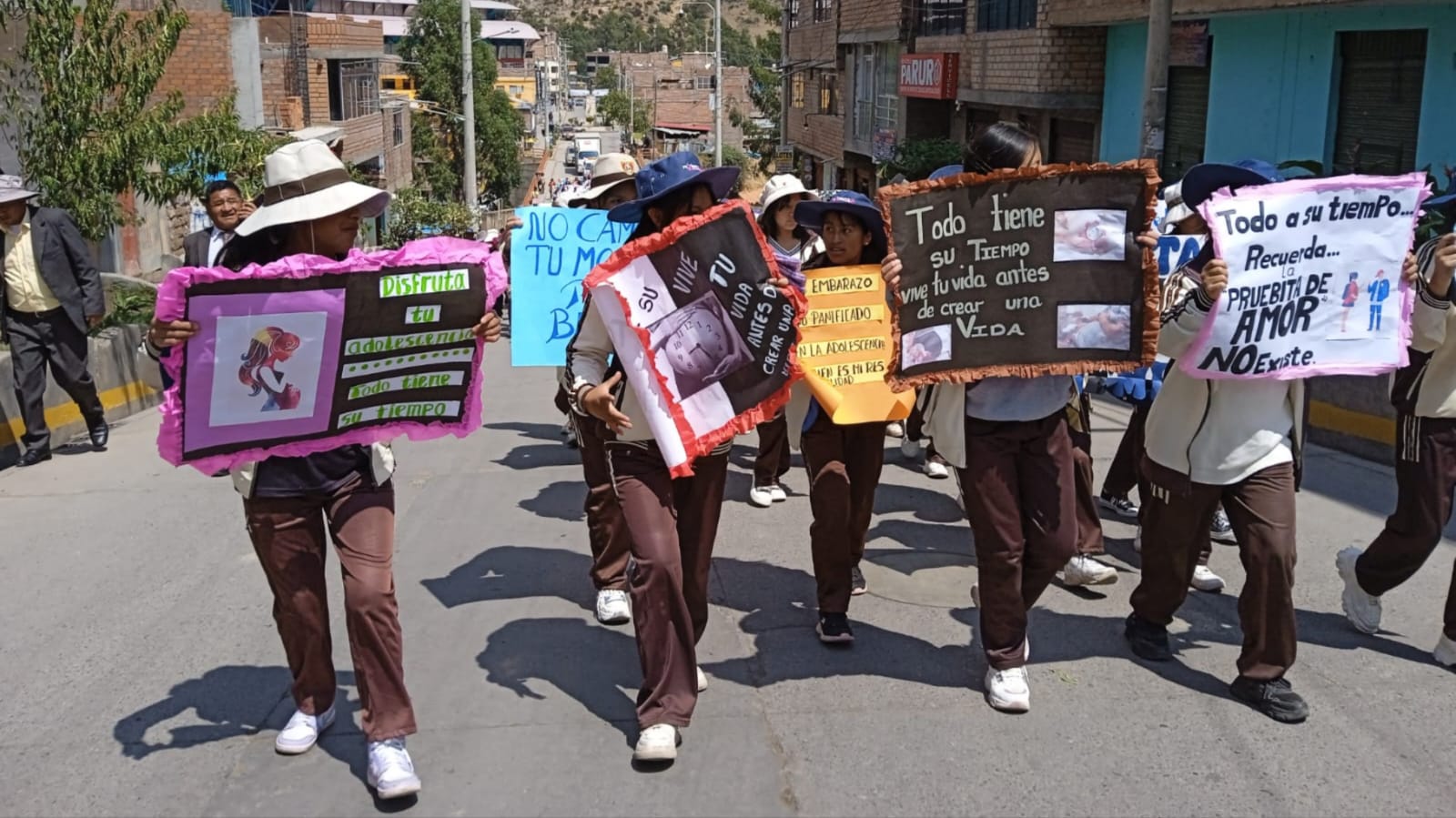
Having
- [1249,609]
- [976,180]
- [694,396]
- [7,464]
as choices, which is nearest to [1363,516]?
[1249,609]

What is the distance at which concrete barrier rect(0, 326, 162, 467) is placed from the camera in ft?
30.6

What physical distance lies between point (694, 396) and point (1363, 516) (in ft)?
16.0

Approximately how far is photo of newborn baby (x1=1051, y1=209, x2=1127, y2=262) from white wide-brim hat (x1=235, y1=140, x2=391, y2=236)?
7.45 ft

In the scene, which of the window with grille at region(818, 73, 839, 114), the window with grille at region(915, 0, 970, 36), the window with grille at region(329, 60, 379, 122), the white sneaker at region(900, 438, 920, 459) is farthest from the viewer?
the window with grille at region(329, 60, 379, 122)

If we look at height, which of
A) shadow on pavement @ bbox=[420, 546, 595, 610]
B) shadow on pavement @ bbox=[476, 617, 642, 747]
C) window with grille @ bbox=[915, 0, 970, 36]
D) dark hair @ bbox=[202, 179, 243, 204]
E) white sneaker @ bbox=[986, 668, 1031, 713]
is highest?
window with grille @ bbox=[915, 0, 970, 36]

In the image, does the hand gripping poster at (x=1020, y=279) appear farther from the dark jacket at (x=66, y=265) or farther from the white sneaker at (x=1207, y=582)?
the dark jacket at (x=66, y=265)

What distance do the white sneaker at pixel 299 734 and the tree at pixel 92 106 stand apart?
7793mm

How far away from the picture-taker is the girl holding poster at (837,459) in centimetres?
533

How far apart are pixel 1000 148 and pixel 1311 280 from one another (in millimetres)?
1214

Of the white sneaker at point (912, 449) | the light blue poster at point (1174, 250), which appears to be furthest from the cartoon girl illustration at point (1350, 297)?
the white sneaker at point (912, 449)

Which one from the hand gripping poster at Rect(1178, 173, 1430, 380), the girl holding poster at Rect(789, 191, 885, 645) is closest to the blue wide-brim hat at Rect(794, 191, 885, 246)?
the girl holding poster at Rect(789, 191, 885, 645)

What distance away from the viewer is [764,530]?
7383mm

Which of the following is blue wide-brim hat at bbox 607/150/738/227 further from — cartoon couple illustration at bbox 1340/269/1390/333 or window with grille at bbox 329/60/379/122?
window with grille at bbox 329/60/379/122

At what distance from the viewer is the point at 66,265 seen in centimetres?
893
